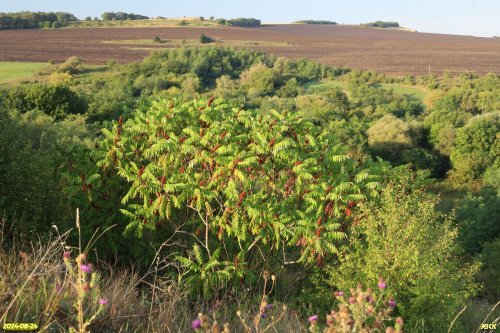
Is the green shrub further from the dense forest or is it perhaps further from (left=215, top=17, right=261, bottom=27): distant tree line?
(left=215, top=17, right=261, bottom=27): distant tree line

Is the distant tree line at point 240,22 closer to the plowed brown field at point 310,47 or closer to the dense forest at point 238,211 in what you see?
the plowed brown field at point 310,47

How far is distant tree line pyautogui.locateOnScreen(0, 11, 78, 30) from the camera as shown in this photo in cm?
12519

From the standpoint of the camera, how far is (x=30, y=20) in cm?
13150

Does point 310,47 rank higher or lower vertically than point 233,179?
higher

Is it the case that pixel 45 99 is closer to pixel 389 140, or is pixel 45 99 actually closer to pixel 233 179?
pixel 389 140

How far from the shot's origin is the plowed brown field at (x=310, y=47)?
357ft

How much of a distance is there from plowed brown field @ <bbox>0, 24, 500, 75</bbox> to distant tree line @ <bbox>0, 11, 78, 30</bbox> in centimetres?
374

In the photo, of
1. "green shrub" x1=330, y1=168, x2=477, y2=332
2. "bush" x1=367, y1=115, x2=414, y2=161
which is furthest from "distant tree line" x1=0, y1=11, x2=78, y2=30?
"green shrub" x1=330, y1=168, x2=477, y2=332

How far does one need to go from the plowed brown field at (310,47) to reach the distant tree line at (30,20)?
3.74m

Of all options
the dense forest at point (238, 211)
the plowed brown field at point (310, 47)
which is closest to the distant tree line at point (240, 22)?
the plowed brown field at point (310, 47)

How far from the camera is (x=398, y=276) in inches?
372

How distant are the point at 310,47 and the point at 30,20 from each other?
255ft

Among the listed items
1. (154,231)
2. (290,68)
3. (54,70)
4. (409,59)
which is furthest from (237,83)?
(154,231)

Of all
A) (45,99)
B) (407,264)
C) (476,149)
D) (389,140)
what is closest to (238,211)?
(407,264)
